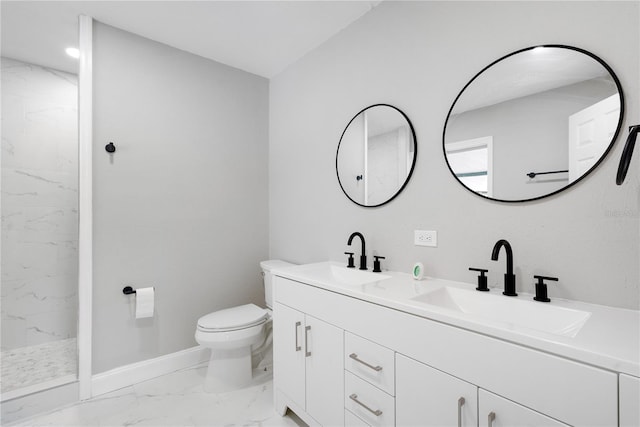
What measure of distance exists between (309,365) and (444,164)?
126 centimetres

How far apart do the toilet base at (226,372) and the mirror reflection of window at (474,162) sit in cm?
180

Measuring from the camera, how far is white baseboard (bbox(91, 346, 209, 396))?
6.24 feet

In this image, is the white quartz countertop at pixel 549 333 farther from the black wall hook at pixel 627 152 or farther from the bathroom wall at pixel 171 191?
the bathroom wall at pixel 171 191

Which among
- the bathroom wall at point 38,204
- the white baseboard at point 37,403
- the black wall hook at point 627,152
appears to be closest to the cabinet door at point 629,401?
the black wall hook at point 627,152

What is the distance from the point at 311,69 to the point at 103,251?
6.66ft

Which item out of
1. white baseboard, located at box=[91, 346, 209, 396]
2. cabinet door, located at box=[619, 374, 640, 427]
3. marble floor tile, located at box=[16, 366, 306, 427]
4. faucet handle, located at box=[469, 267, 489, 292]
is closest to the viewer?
cabinet door, located at box=[619, 374, 640, 427]

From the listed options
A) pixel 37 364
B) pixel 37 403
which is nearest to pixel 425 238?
pixel 37 403

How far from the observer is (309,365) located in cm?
148

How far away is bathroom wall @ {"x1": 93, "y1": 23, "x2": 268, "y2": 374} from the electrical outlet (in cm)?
158

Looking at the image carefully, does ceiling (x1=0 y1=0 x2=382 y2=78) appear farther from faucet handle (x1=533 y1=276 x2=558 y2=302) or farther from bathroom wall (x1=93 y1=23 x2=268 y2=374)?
faucet handle (x1=533 y1=276 x2=558 y2=302)

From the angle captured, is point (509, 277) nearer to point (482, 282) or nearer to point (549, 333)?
point (482, 282)

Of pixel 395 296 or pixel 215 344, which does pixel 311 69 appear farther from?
pixel 215 344

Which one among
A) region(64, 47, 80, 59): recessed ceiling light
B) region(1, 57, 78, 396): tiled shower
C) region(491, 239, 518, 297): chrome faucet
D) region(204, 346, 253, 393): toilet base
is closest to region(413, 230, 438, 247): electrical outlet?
region(491, 239, 518, 297): chrome faucet

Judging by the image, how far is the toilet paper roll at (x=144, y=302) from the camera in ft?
6.52
